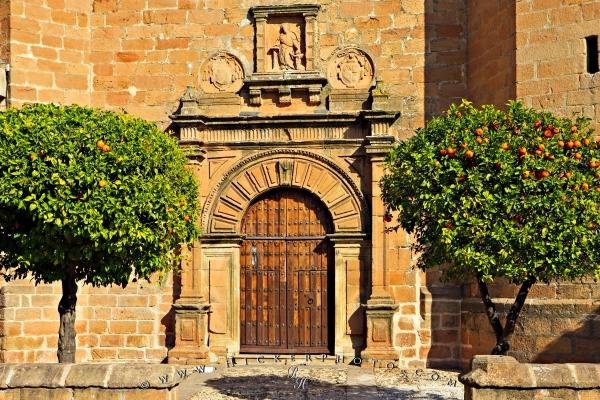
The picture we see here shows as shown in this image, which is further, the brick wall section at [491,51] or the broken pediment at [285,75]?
the broken pediment at [285,75]

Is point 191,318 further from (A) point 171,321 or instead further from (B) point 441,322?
(B) point 441,322

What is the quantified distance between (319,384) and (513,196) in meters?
3.88

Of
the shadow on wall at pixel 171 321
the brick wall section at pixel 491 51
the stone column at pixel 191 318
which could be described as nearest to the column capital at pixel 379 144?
the brick wall section at pixel 491 51

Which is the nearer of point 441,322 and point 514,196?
point 514,196

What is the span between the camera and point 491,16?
11211 millimetres

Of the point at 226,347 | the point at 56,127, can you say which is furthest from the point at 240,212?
the point at 56,127

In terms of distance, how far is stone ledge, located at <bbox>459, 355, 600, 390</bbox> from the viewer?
22.9 feet

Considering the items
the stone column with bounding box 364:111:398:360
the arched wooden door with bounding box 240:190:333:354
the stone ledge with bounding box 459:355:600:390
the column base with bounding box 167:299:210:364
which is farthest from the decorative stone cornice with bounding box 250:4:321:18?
the stone ledge with bounding box 459:355:600:390

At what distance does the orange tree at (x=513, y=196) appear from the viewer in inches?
278

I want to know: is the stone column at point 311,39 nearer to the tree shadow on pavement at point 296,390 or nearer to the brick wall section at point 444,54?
the brick wall section at point 444,54

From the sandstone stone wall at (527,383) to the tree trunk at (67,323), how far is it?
160 inches

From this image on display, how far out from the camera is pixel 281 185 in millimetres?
11922

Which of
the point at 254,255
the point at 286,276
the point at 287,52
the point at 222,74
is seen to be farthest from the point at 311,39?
the point at 286,276

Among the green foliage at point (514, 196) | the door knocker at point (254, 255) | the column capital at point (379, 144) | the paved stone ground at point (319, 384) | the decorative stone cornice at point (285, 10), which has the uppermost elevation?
the decorative stone cornice at point (285, 10)
